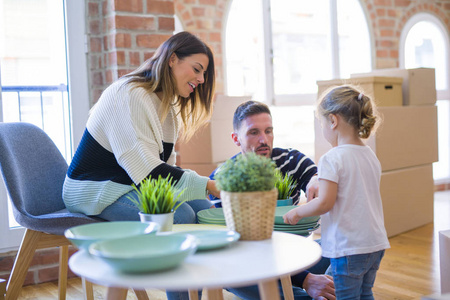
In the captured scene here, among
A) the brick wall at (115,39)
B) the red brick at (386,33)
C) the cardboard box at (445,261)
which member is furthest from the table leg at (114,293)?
the red brick at (386,33)

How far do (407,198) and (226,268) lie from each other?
3.03 m

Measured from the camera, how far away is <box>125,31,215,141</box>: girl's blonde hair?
6.46 feet

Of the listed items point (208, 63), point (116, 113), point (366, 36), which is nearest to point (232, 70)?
point (366, 36)

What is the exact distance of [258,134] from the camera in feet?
7.22

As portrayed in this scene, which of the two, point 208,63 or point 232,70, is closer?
point 208,63

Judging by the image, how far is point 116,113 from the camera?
6.01ft

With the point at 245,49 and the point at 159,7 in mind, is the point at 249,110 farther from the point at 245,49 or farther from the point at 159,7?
the point at 245,49

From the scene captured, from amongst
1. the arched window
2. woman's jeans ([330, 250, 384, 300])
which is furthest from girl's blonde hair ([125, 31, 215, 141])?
the arched window

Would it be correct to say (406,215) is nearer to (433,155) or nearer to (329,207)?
(433,155)

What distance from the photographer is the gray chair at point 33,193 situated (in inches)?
76.0

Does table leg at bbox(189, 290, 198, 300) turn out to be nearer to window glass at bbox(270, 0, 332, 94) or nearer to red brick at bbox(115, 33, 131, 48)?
red brick at bbox(115, 33, 131, 48)

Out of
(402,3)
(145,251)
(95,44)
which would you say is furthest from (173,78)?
(402,3)

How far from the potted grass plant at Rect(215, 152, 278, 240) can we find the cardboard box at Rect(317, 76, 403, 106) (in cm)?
241

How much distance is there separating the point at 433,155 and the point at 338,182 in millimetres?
2702
